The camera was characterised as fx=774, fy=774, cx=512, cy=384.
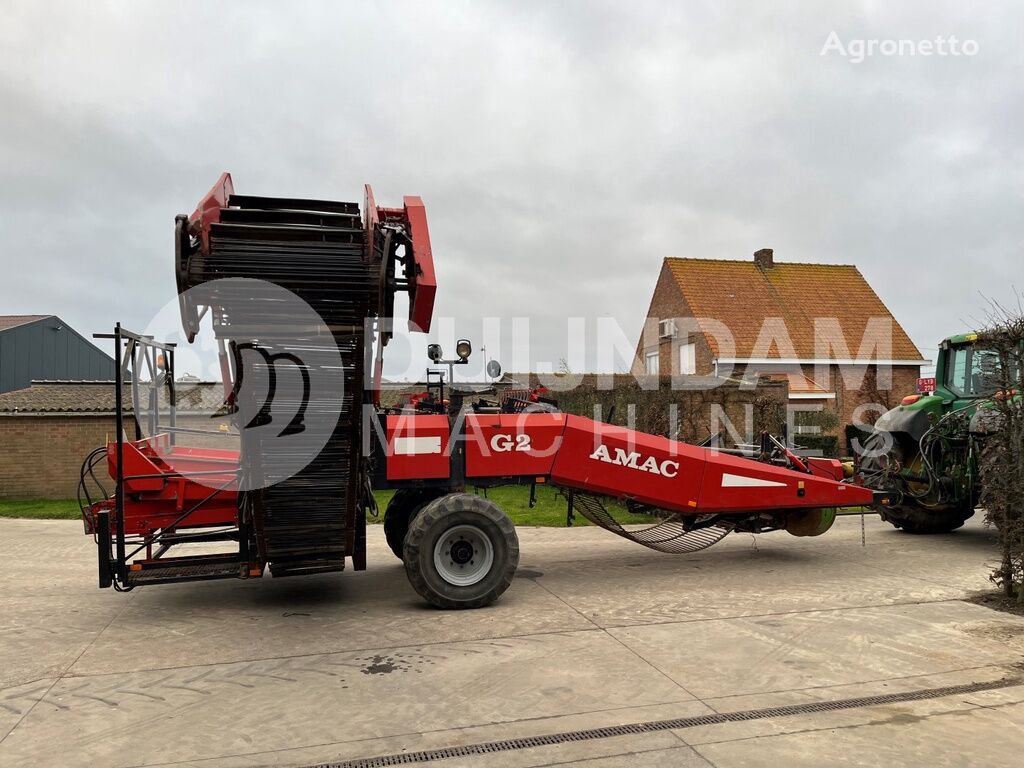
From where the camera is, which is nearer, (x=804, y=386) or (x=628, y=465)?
(x=628, y=465)

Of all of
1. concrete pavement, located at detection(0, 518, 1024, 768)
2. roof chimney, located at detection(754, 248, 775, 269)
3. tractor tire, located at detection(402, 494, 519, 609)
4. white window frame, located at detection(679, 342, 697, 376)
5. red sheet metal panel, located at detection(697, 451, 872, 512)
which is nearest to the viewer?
concrete pavement, located at detection(0, 518, 1024, 768)

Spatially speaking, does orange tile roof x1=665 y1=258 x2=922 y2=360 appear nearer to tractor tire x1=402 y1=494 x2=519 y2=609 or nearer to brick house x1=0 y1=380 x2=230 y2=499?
brick house x1=0 y1=380 x2=230 y2=499

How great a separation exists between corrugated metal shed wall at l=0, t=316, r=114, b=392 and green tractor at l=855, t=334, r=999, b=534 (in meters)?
27.7

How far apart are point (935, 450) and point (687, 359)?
50.9ft

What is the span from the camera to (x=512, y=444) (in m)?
7.16

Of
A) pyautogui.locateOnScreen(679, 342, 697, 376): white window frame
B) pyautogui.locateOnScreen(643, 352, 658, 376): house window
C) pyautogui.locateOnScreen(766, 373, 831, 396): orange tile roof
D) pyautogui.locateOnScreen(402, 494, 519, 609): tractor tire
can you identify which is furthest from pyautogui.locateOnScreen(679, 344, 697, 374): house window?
pyautogui.locateOnScreen(402, 494, 519, 609): tractor tire

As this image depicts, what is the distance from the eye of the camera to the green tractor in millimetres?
9336

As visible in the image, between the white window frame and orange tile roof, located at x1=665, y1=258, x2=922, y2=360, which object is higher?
orange tile roof, located at x1=665, y1=258, x2=922, y2=360

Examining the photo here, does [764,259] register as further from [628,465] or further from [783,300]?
[628,465]

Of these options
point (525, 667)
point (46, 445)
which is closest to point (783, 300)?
point (46, 445)

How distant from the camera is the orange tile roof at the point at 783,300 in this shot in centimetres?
2444

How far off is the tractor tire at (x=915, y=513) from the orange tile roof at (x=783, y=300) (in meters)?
13.2

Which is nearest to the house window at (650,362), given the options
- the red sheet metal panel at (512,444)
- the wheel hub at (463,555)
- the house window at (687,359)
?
the house window at (687,359)

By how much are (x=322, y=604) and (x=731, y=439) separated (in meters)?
9.88
